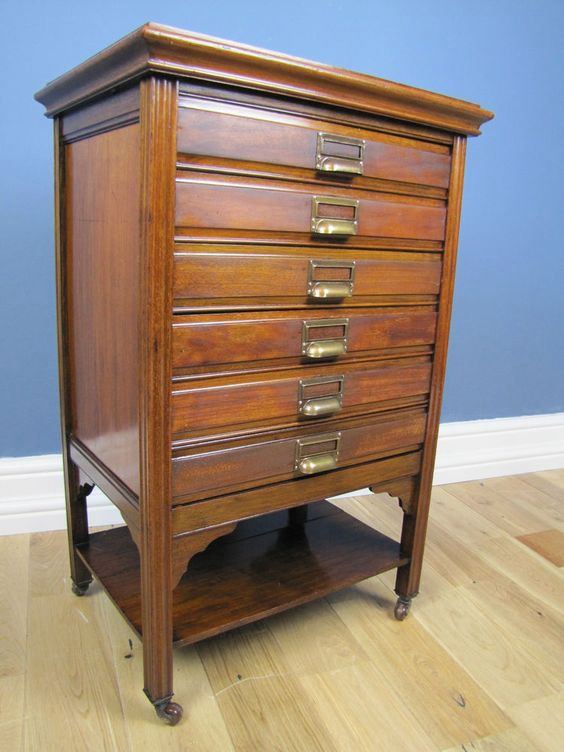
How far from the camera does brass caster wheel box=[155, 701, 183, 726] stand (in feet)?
3.52

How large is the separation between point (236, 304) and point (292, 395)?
20cm

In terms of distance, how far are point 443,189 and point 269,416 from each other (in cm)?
56

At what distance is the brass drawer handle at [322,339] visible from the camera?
108 cm

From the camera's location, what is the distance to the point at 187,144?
89cm

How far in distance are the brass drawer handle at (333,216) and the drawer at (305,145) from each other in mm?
41

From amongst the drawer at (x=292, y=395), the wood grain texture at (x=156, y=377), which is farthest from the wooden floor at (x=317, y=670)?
the drawer at (x=292, y=395)

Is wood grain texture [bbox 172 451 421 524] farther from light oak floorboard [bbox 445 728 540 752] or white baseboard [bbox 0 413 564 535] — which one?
white baseboard [bbox 0 413 564 535]

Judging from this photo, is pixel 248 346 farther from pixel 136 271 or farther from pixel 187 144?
pixel 187 144

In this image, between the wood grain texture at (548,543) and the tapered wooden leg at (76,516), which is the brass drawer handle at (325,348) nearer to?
the tapered wooden leg at (76,516)

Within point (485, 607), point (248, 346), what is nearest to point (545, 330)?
point (485, 607)

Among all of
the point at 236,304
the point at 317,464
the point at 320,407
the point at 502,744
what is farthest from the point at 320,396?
the point at 502,744

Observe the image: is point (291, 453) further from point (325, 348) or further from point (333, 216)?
point (333, 216)

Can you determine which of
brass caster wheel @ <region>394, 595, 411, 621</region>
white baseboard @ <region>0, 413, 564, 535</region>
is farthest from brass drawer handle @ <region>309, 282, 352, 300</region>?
white baseboard @ <region>0, 413, 564, 535</region>

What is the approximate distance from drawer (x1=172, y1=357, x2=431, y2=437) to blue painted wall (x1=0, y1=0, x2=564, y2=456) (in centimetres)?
74
